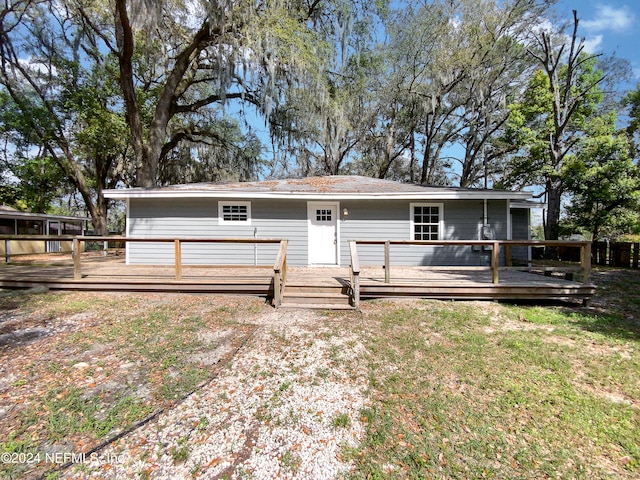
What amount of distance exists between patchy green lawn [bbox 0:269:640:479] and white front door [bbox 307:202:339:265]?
3734 millimetres

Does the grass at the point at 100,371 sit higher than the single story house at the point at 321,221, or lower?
lower

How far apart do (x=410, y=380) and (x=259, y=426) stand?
1523 mm

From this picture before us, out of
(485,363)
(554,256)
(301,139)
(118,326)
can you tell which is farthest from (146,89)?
(554,256)

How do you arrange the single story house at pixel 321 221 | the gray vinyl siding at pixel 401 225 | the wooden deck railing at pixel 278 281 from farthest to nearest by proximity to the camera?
the gray vinyl siding at pixel 401 225 < the single story house at pixel 321 221 < the wooden deck railing at pixel 278 281

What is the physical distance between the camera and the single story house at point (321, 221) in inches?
326

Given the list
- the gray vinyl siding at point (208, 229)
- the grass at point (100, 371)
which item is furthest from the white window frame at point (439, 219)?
the grass at point (100, 371)

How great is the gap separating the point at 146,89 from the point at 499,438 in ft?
65.0

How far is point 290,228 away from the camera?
337 inches

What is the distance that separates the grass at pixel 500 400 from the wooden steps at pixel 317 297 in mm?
791

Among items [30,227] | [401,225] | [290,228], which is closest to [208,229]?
[290,228]

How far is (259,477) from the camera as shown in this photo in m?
1.92

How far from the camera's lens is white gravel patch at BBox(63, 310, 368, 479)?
1.98 m

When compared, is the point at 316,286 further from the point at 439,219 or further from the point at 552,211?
the point at 552,211

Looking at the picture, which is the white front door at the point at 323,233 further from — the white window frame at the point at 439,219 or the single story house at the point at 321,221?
the white window frame at the point at 439,219
